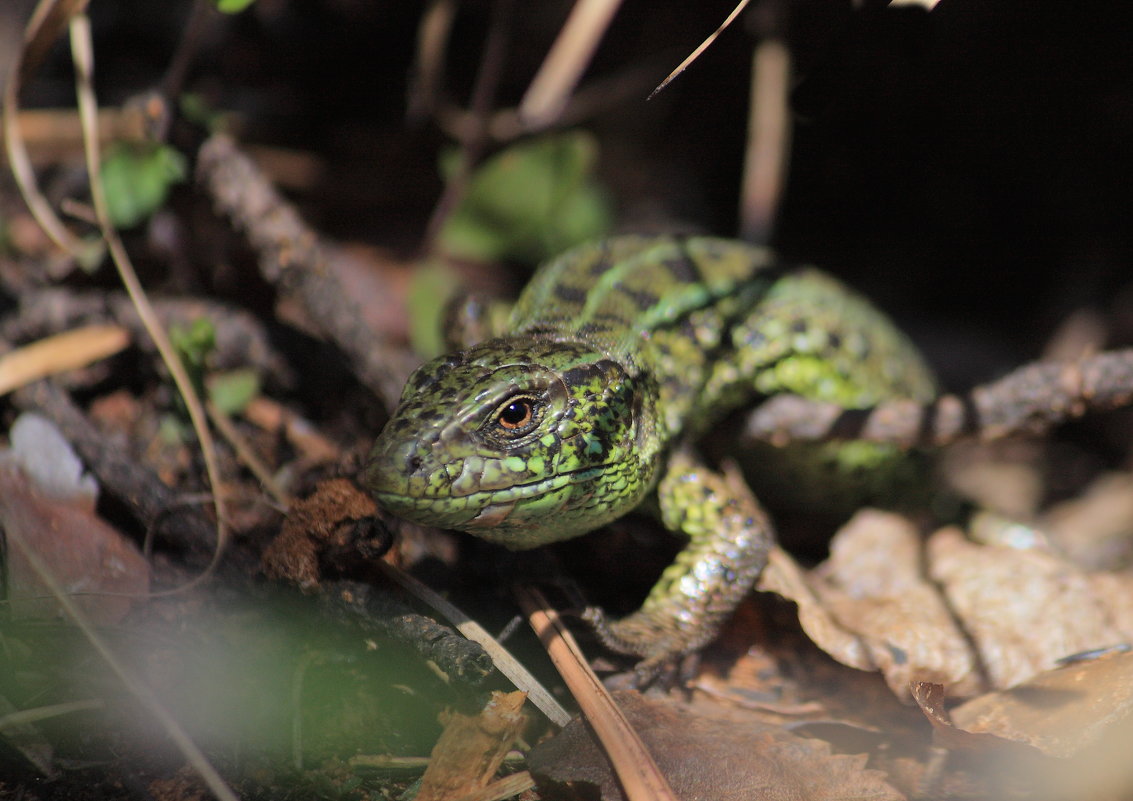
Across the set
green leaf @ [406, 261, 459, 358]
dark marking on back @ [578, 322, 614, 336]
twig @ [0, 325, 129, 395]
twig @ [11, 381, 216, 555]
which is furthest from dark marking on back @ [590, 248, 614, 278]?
twig @ [0, 325, 129, 395]

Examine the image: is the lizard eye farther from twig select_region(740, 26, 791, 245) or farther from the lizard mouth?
twig select_region(740, 26, 791, 245)

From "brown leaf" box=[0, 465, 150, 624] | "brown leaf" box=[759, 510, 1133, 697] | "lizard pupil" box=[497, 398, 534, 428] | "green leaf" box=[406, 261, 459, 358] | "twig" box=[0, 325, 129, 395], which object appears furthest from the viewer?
"green leaf" box=[406, 261, 459, 358]

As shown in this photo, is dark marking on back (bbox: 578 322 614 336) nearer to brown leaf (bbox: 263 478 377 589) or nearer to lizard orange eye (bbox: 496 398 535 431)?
lizard orange eye (bbox: 496 398 535 431)

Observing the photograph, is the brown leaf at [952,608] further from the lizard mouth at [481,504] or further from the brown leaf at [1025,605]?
the lizard mouth at [481,504]

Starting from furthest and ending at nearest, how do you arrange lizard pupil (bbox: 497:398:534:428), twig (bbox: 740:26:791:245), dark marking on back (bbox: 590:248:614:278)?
1. twig (bbox: 740:26:791:245)
2. dark marking on back (bbox: 590:248:614:278)
3. lizard pupil (bbox: 497:398:534:428)

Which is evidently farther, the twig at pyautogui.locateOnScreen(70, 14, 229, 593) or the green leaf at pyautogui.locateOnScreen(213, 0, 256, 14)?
the green leaf at pyautogui.locateOnScreen(213, 0, 256, 14)

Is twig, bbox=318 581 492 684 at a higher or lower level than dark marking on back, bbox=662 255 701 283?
lower

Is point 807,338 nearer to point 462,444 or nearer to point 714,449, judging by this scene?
point 714,449

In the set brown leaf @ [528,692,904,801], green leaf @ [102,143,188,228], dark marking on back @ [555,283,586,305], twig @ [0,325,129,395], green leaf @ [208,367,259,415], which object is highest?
green leaf @ [102,143,188,228]
